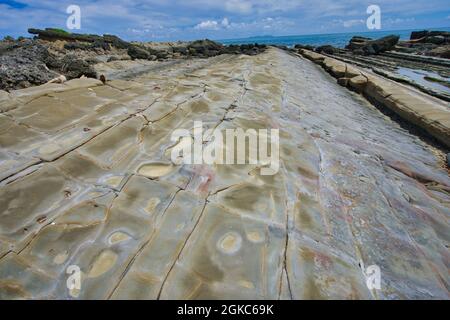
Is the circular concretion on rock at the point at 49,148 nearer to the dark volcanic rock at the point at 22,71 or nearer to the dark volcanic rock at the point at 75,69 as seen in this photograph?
the dark volcanic rock at the point at 22,71

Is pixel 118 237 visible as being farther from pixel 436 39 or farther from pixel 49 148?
pixel 436 39

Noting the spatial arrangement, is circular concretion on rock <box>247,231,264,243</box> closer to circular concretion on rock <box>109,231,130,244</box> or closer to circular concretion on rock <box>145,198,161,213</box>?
circular concretion on rock <box>145,198,161,213</box>

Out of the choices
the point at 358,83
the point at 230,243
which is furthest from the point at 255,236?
the point at 358,83

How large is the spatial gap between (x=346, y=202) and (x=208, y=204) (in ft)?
4.82

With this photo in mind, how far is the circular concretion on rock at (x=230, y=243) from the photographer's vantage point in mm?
2154

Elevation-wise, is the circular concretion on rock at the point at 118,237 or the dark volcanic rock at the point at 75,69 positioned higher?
the dark volcanic rock at the point at 75,69

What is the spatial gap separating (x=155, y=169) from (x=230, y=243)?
3.71ft

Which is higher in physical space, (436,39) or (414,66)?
(436,39)

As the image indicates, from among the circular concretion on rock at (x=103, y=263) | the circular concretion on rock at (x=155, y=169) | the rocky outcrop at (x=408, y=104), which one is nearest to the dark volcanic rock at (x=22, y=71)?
the circular concretion on rock at (x=155, y=169)

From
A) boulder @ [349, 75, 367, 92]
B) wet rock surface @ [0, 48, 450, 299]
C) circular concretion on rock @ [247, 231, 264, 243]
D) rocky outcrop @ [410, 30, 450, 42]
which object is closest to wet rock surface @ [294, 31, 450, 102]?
rocky outcrop @ [410, 30, 450, 42]

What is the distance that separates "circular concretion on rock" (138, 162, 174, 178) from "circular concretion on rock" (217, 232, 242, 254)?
0.95m

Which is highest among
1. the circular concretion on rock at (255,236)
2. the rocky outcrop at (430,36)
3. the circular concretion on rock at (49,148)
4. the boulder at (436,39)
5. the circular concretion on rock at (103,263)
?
the rocky outcrop at (430,36)

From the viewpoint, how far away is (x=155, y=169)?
2.87 m

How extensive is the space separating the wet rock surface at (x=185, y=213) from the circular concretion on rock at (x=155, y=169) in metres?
0.02
